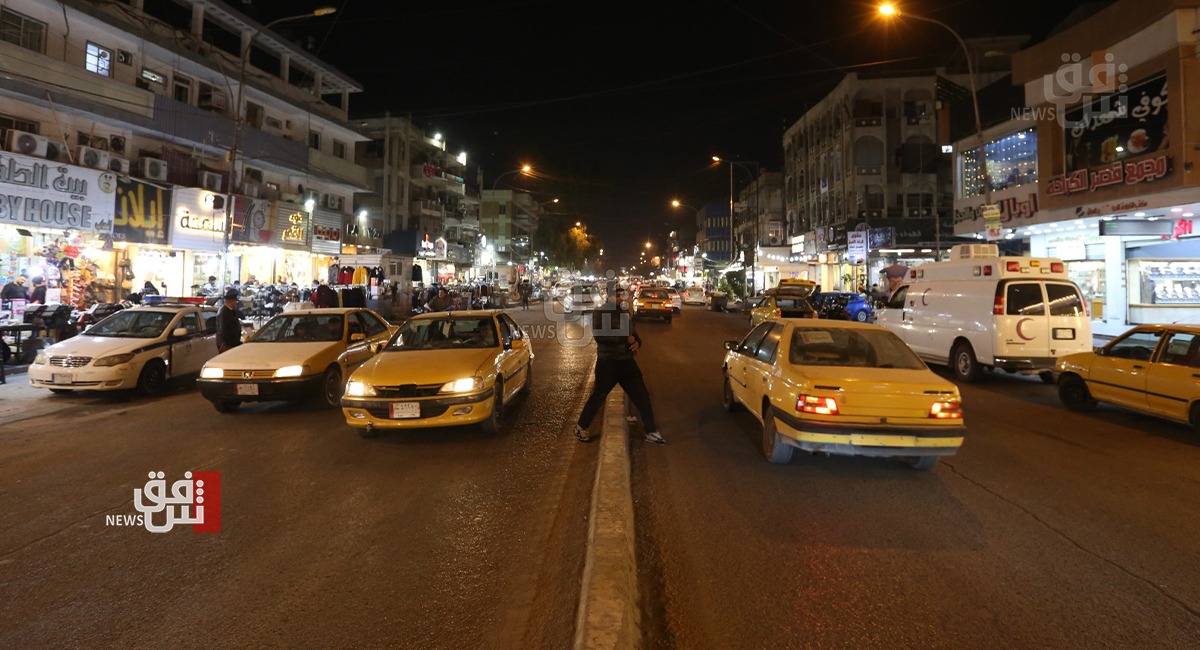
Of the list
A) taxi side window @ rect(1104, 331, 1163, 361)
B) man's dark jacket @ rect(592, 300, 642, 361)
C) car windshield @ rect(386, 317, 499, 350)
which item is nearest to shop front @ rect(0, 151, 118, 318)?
car windshield @ rect(386, 317, 499, 350)

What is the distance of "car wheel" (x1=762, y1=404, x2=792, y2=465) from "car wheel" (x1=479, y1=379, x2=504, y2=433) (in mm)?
3105

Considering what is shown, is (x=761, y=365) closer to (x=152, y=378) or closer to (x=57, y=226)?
(x=152, y=378)

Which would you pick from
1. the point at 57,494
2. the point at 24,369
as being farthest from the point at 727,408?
the point at 24,369

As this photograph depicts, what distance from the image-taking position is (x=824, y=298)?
27.7 metres

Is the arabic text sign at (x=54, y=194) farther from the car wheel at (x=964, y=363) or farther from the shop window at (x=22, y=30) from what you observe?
the car wheel at (x=964, y=363)

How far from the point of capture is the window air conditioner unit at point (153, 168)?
21.3 meters

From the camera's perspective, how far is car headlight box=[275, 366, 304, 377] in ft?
27.5

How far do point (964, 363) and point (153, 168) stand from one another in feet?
82.4

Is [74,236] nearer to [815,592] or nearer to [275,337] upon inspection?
[275,337]

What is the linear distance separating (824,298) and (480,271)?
130 feet

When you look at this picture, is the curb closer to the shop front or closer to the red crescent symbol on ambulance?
the red crescent symbol on ambulance

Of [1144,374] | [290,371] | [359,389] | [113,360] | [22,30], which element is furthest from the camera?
[22,30]

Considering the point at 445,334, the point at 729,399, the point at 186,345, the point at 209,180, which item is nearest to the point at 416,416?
the point at 445,334

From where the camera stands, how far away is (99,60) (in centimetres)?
2075
